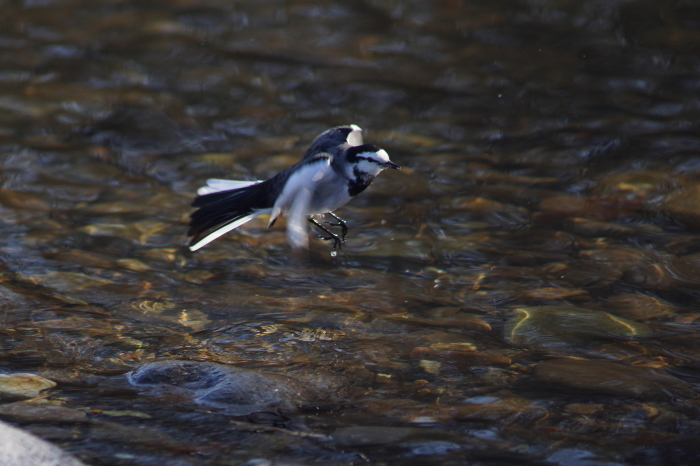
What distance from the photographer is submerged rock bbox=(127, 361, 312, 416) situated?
16.1ft

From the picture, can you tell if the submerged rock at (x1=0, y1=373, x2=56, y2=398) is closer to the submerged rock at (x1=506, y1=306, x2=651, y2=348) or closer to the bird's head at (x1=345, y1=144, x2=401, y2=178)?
the bird's head at (x1=345, y1=144, x2=401, y2=178)

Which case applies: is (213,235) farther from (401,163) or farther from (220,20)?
(220,20)

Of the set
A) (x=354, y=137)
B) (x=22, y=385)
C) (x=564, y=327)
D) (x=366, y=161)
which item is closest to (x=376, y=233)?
(x=354, y=137)

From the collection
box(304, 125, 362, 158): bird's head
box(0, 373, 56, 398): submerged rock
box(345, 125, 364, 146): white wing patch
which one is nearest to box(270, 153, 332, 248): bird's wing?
box(304, 125, 362, 158): bird's head

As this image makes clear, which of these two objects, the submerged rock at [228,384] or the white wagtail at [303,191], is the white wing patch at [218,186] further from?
the submerged rock at [228,384]

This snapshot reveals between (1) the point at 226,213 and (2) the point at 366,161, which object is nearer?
(2) the point at 366,161

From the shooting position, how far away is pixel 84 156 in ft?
30.0

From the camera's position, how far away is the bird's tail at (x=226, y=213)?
6.42 meters

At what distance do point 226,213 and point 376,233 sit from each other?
1549mm

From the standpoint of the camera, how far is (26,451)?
4125 mm

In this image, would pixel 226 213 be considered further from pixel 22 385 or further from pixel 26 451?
pixel 26 451

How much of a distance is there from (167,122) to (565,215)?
478cm

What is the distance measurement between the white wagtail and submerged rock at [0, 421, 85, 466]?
204cm

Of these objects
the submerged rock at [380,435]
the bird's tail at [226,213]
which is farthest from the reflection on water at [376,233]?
the bird's tail at [226,213]
